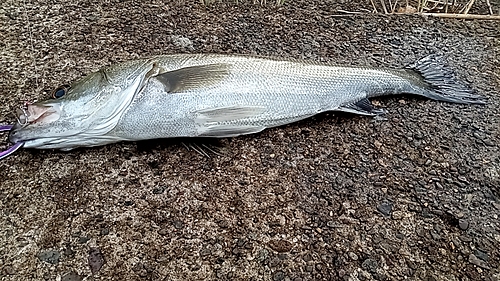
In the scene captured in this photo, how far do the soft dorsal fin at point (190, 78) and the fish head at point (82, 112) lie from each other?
0.41ft

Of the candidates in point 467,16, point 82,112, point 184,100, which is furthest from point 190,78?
point 467,16

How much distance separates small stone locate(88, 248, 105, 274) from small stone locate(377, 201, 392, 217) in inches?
46.7

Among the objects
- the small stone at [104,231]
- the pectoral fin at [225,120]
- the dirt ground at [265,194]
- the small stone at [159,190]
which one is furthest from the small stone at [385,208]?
the small stone at [104,231]

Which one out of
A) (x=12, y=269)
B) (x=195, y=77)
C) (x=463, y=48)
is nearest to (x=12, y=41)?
(x=195, y=77)

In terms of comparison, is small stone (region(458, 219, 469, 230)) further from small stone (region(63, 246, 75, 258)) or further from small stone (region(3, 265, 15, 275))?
small stone (region(3, 265, 15, 275))

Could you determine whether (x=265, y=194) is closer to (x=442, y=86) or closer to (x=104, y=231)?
(x=104, y=231)

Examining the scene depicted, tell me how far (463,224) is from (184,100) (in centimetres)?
136

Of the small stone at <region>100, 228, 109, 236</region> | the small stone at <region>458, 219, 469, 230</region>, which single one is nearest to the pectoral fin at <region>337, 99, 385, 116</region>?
the small stone at <region>458, 219, 469, 230</region>

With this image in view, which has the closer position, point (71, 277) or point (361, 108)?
point (71, 277)

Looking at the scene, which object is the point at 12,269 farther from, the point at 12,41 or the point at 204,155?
the point at 12,41

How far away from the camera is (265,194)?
2.32 metres

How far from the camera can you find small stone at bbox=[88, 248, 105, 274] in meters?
1.98

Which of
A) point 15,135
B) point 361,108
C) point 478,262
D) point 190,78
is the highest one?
point 190,78

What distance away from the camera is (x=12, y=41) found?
325 centimetres
